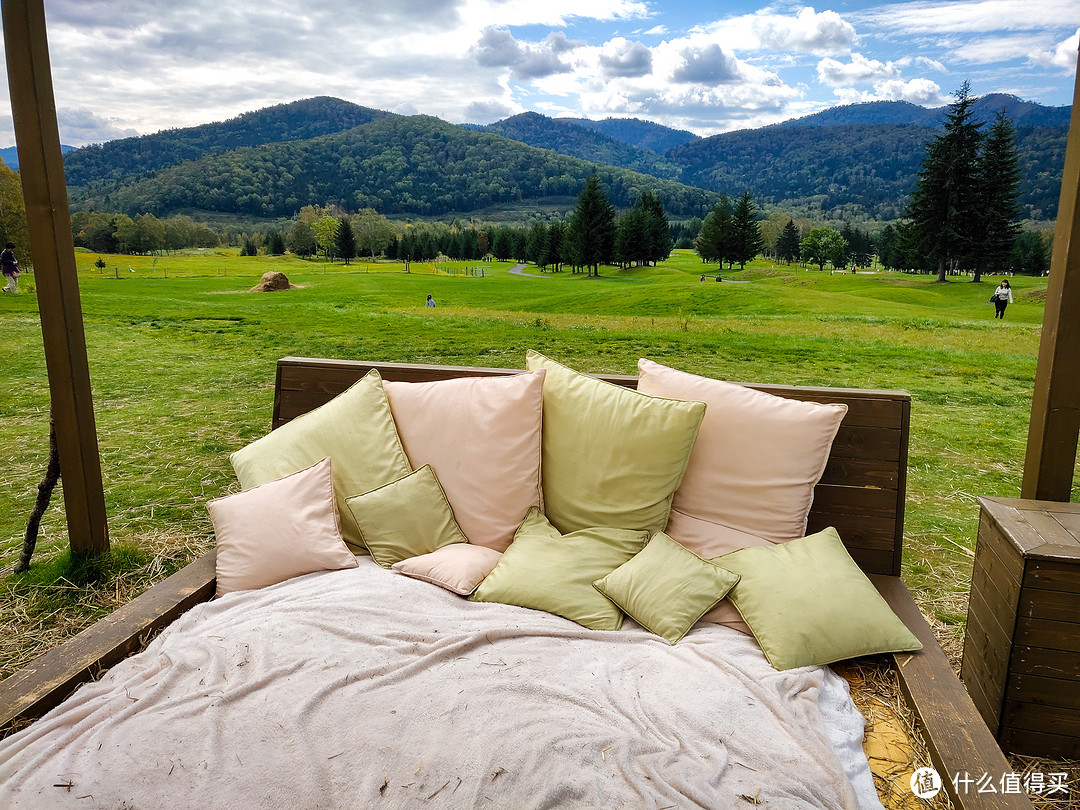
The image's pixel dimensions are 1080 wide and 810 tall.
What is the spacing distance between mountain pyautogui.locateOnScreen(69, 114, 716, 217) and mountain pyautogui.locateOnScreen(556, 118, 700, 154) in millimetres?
453

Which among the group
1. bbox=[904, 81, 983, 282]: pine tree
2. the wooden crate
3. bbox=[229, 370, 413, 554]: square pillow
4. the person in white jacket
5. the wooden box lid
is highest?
bbox=[904, 81, 983, 282]: pine tree

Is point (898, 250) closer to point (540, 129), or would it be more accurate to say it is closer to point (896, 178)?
point (896, 178)

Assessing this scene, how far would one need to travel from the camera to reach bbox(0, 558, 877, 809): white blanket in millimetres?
973

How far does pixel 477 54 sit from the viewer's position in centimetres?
499

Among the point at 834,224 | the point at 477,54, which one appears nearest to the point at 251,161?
the point at 477,54

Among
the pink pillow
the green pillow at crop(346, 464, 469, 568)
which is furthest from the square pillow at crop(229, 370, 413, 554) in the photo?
the pink pillow

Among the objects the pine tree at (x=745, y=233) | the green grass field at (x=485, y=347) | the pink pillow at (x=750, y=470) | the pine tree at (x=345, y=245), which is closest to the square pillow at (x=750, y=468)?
the pink pillow at (x=750, y=470)

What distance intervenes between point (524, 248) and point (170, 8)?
308cm

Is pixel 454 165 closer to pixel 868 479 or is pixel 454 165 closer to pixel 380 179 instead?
pixel 380 179

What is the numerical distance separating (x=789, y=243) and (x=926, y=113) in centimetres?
134

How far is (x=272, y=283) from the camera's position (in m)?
5.75

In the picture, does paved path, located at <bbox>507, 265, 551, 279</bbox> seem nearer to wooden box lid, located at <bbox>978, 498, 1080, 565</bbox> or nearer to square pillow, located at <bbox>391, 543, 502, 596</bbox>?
square pillow, located at <bbox>391, 543, 502, 596</bbox>

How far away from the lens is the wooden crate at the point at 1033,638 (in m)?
1.42

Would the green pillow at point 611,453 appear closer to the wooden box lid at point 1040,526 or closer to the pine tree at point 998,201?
the wooden box lid at point 1040,526
